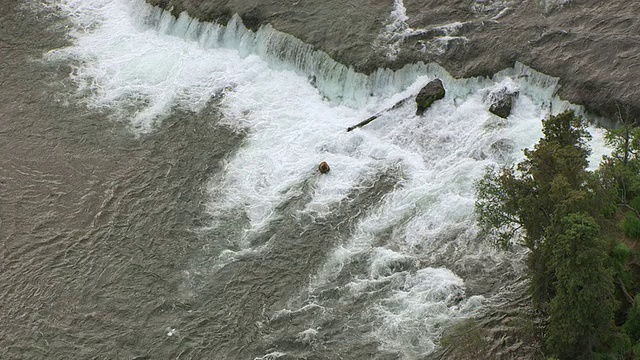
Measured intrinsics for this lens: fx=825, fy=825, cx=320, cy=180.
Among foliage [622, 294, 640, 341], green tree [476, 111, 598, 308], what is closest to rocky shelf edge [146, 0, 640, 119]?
green tree [476, 111, 598, 308]

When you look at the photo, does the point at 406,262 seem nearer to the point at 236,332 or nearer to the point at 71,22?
the point at 236,332

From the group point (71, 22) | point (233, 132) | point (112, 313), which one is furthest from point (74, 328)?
point (71, 22)

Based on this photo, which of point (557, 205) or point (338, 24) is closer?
point (557, 205)

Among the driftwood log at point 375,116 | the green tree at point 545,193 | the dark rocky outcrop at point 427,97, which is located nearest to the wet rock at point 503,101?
the dark rocky outcrop at point 427,97

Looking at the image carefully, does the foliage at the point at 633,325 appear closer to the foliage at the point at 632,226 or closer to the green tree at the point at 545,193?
the green tree at the point at 545,193

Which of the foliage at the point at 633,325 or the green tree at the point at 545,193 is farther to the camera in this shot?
the foliage at the point at 633,325

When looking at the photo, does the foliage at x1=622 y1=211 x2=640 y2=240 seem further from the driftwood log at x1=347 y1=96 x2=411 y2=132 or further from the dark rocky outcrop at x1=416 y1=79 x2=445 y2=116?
the driftwood log at x1=347 y1=96 x2=411 y2=132
